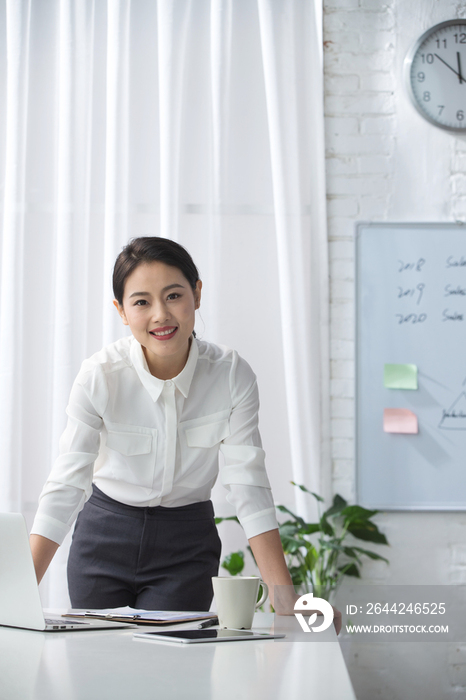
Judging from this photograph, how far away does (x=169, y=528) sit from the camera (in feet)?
4.83

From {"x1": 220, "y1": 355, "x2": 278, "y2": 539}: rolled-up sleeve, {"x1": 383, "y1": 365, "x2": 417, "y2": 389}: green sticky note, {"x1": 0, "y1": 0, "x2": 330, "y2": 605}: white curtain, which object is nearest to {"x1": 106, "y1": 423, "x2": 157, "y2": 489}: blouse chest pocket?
{"x1": 220, "y1": 355, "x2": 278, "y2": 539}: rolled-up sleeve

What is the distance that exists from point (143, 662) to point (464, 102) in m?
2.36

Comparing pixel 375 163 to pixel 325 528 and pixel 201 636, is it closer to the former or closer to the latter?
pixel 325 528

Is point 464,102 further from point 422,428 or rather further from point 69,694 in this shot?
point 69,694

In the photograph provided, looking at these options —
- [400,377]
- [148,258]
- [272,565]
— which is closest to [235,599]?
[272,565]

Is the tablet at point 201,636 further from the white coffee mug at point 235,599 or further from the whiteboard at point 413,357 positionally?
the whiteboard at point 413,357

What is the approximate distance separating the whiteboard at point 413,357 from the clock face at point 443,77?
1.42 ft

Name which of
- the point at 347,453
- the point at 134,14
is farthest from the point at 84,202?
the point at 347,453

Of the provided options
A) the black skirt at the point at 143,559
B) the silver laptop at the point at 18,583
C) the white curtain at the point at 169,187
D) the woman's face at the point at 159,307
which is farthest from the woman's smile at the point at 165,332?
the white curtain at the point at 169,187

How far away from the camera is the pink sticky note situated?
2.36 metres

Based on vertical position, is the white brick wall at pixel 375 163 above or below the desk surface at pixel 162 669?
above

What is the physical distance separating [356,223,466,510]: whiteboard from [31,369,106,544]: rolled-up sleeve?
4.07 feet

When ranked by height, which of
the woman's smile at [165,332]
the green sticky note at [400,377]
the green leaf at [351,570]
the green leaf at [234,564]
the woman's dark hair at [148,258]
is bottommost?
the green leaf at [351,570]

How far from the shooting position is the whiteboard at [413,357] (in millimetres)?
2355
